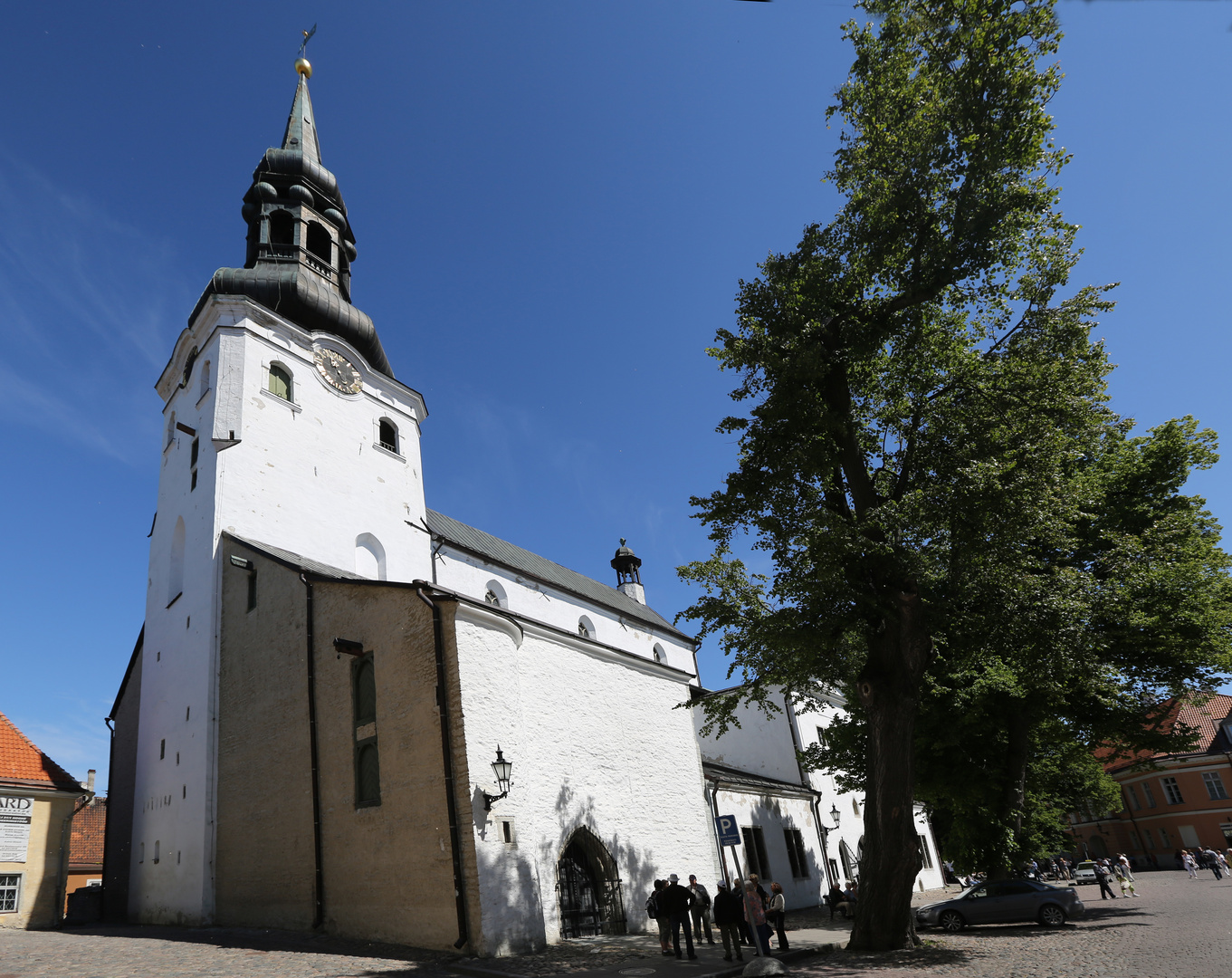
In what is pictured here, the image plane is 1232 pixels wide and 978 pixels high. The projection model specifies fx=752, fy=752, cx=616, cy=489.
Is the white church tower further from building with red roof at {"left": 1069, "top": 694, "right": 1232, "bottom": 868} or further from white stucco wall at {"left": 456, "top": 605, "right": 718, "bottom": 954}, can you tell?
building with red roof at {"left": 1069, "top": 694, "right": 1232, "bottom": 868}

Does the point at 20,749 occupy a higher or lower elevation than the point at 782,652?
higher

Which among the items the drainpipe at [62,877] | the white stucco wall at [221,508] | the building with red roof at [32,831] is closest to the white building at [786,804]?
the white stucco wall at [221,508]

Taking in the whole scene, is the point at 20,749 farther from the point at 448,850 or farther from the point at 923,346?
the point at 923,346

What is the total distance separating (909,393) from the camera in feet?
43.7

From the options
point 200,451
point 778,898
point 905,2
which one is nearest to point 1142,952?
point 778,898

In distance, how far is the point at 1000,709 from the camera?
1633cm

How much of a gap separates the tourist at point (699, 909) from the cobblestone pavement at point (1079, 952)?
2065 millimetres

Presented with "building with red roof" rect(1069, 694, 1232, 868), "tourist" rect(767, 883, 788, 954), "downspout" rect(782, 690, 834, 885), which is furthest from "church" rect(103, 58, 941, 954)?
"building with red roof" rect(1069, 694, 1232, 868)

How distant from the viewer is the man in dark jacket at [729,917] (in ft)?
37.3

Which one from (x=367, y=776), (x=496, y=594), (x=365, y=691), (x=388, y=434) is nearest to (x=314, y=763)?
(x=367, y=776)

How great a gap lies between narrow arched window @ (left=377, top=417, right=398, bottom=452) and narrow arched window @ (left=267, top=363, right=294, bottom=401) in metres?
3.42

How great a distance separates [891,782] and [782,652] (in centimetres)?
243

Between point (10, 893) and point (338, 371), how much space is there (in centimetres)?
1535

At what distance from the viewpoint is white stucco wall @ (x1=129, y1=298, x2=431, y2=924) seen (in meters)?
17.1
